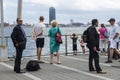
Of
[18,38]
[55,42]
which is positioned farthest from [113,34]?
[18,38]

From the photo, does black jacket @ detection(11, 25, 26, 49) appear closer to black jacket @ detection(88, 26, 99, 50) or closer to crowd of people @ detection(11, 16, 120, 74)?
crowd of people @ detection(11, 16, 120, 74)

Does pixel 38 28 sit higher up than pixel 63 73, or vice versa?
pixel 38 28

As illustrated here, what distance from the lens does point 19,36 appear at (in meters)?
13.3

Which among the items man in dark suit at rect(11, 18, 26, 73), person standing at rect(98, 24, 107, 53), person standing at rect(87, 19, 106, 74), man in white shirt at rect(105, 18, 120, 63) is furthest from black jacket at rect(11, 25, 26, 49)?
person standing at rect(98, 24, 107, 53)

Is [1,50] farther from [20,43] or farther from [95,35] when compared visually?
[95,35]

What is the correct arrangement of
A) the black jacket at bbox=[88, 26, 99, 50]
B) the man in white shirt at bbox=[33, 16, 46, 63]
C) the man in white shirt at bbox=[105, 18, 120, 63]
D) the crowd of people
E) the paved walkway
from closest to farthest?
the paved walkway → the black jacket at bbox=[88, 26, 99, 50] → the crowd of people → the man in white shirt at bbox=[105, 18, 120, 63] → the man in white shirt at bbox=[33, 16, 46, 63]

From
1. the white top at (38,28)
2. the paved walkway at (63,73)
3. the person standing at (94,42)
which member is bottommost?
the paved walkway at (63,73)

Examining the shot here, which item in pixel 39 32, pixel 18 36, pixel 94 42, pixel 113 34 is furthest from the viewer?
pixel 39 32

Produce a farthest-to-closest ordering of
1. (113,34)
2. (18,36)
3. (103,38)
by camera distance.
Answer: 1. (103,38)
2. (113,34)
3. (18,36)

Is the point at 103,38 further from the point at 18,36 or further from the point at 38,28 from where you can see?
the point at 18,36

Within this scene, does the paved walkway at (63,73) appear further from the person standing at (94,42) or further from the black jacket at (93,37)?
the black jacket at (93,37)

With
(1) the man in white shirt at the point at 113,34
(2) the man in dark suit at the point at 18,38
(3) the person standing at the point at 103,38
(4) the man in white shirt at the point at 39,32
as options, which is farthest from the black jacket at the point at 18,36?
(3) the person standing at the point at 103,38

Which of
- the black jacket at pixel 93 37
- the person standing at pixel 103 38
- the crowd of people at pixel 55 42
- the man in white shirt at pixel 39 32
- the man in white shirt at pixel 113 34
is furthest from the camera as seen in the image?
the person standing at pixel 103 38

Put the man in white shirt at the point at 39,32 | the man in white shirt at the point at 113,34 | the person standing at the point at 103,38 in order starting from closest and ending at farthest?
the man in white shirt at the point at 113,34
the man in white shirt at the point at 39,32
the person standing at the point at 103,38
